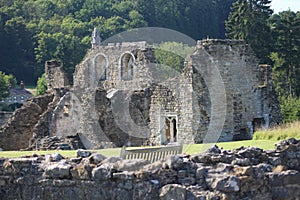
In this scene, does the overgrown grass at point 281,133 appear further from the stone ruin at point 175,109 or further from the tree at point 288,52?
the tree at point 288,52

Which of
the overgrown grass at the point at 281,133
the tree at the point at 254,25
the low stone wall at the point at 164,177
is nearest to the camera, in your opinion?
the low stone wall at the point at 164,177

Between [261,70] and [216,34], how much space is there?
79.2 meters

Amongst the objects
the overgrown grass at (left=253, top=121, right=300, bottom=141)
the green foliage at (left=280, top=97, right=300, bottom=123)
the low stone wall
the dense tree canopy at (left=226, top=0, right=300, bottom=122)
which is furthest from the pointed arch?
the low stone wall

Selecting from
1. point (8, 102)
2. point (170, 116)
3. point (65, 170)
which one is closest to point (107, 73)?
point (170, 116)

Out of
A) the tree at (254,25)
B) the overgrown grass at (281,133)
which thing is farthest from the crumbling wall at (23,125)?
the tree at (254,25)

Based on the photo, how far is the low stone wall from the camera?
11.0 m

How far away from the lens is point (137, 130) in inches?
1011

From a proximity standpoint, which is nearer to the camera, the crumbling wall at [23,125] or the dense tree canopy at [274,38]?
the crumbling wall at [23,125]

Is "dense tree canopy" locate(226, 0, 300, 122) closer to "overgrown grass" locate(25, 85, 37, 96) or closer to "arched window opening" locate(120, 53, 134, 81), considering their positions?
"arched window opening" locate(120, 53, 134, 81)

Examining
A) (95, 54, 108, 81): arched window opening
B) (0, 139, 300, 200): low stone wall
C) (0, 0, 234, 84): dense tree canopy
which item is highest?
(0, 0, 234, 84): dense tree canopy

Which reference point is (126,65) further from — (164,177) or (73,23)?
(73,23)

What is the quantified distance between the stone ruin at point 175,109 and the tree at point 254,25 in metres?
19.7

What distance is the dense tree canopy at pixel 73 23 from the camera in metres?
84.9

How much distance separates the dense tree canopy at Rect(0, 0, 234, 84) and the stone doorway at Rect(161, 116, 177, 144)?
48.6 metres
